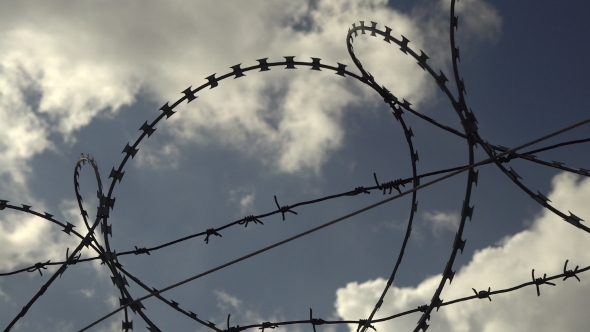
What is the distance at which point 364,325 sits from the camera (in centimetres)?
647

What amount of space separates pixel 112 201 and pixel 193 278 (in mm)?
2208

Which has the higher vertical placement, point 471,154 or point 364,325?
point 471,154

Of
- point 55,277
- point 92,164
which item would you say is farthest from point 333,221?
point 92,164

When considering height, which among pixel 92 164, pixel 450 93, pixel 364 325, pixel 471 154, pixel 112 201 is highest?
pixel 92 164

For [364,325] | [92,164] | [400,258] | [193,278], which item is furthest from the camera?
[92,164]

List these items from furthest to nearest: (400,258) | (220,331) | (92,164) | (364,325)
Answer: (92,164), (400,258), (220,331), (364,325)

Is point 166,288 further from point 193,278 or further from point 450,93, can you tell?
point 450,93

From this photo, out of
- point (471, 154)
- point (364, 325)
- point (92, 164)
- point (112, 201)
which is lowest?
point (364, 325)

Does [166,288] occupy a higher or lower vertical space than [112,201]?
→ lower

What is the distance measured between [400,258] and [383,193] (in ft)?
4.08

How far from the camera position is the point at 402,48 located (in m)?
6.73

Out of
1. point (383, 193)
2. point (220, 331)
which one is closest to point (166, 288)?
point (220, 331)

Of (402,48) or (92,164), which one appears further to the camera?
(92,164)

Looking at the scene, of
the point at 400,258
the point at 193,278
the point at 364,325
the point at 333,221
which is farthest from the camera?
the point at 400,258
